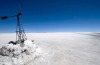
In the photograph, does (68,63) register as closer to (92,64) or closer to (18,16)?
(92,64)

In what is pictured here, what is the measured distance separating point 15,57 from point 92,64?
6.92 metres

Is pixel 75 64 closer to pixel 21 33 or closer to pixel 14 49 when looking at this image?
pixel 14 49

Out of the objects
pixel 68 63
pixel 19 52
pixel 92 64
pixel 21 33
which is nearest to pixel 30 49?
pixel 19 52

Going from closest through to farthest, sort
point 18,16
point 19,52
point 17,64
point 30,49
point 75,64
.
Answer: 1. point 17,64
2. point 75,64
3. point 19,52
4. point 30,49
5. point 18,16

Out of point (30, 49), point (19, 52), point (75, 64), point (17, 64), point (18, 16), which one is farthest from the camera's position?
point (18, 16)

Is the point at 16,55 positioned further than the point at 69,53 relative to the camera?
No

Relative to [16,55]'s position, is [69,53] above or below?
below

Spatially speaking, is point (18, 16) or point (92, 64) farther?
point (18, 16)

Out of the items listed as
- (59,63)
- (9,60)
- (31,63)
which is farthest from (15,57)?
(59,63)

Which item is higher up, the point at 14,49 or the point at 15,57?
the point at 14,49

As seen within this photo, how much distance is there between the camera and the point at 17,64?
8391 millimetres

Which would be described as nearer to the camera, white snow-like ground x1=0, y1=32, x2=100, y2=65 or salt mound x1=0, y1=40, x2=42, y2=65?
salt mound x1=0, y1=40, x2=42, y2=65

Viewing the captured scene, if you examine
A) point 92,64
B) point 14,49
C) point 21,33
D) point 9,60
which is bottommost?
point 92,64

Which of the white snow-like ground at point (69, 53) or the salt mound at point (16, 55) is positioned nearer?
Answer: the salt mound at point (16, 55)
